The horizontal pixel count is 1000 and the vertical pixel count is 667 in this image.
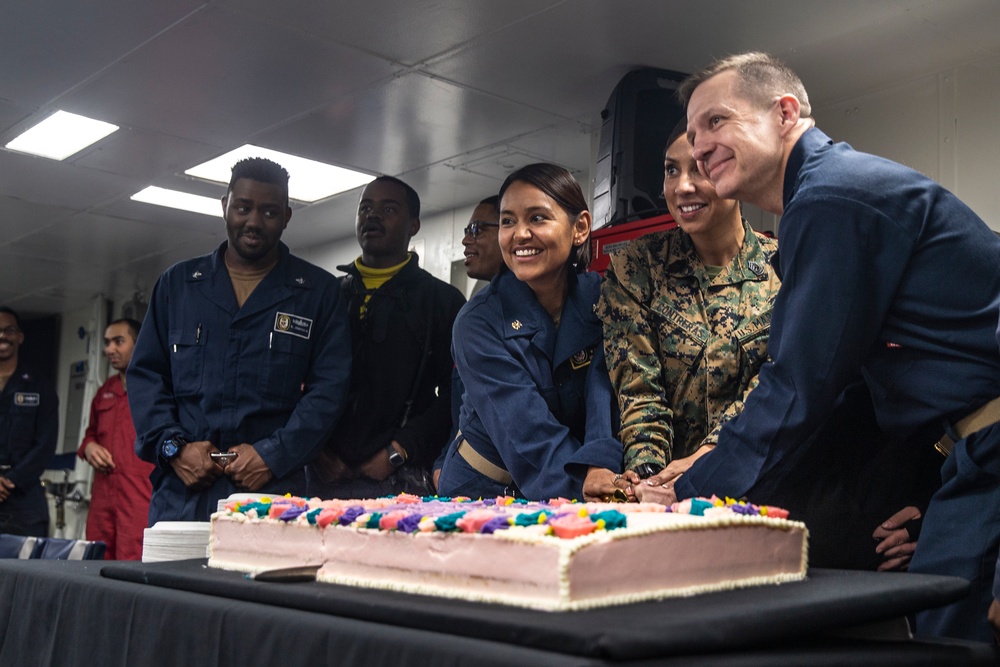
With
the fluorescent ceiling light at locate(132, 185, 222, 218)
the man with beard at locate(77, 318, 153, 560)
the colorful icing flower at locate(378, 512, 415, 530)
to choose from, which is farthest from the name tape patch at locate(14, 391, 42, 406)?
the colorful icing flower at locate(378, 512, 415, 530)

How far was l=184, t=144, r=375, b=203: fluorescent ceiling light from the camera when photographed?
5627mm

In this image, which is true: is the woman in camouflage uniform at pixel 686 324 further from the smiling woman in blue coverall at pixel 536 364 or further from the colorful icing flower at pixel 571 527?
the colorful icing flower at pixel 571 527

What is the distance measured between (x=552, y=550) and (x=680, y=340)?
4.03 feet

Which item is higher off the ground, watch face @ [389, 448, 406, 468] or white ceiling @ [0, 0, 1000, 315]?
white ceiling @ [0, 0, 1000, 315]

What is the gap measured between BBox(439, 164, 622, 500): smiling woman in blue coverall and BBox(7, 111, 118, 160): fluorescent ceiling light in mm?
3555

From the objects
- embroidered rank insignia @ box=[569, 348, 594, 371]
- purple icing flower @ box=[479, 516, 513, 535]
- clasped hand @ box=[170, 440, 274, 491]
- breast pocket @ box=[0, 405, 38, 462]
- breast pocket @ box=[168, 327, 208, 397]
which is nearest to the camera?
purple icing flower @ box=[479, 516, 513, 535]

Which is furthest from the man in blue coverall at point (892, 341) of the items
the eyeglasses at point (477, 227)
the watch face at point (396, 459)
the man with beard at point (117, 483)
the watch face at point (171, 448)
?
the man with beard at point (117, 483)

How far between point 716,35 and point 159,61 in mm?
2374

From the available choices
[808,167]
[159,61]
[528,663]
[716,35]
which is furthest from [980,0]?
[528,663]

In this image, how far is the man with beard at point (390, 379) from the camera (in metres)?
3.32

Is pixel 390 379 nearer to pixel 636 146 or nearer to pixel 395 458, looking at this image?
pixel 395 458

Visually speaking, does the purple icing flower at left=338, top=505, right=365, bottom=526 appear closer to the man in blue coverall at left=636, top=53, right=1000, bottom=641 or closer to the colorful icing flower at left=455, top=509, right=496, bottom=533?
the colorful icing flower at left=455, top=509, right=496, bottom=533

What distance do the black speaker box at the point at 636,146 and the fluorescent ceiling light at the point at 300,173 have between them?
2029 mm

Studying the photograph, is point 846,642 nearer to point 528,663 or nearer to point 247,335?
point 528,663
